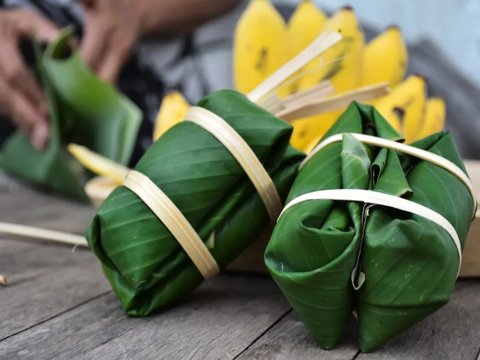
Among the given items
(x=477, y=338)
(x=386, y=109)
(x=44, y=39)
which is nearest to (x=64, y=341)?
(x=477, y=338)

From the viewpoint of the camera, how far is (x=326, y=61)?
2.59 feet

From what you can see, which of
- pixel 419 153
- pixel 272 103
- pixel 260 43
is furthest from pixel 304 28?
pixel 419 153

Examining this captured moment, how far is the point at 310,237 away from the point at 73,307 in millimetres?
271

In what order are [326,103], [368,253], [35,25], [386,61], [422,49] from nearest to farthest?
[368,253] < [326,103] < [386,61] < [422,49] < [35,25]

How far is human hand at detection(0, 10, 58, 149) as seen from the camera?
1255 millimetres

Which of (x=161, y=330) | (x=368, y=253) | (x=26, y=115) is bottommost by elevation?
(x=26, y=115)

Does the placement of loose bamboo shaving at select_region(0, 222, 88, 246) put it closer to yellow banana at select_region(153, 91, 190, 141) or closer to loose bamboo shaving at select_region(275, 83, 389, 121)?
yellow banana at select_region(153, 91, 190, 141)

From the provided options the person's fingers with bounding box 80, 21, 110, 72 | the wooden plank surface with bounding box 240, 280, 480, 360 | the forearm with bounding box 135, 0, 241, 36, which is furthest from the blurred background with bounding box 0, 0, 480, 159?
the wooden plank surface with bounding box 240, 280, 480, 360

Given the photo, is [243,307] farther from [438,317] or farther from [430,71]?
[430,71]

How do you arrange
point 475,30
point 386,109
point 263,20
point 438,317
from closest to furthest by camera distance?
1. point 438,317
2. point 386,109
3. point 263,20
4. point 475,30

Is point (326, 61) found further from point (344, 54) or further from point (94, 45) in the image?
point (94, 45)

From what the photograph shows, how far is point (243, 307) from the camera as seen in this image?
57 cm

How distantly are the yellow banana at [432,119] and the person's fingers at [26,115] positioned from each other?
773 mm

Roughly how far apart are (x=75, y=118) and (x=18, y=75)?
230mm
